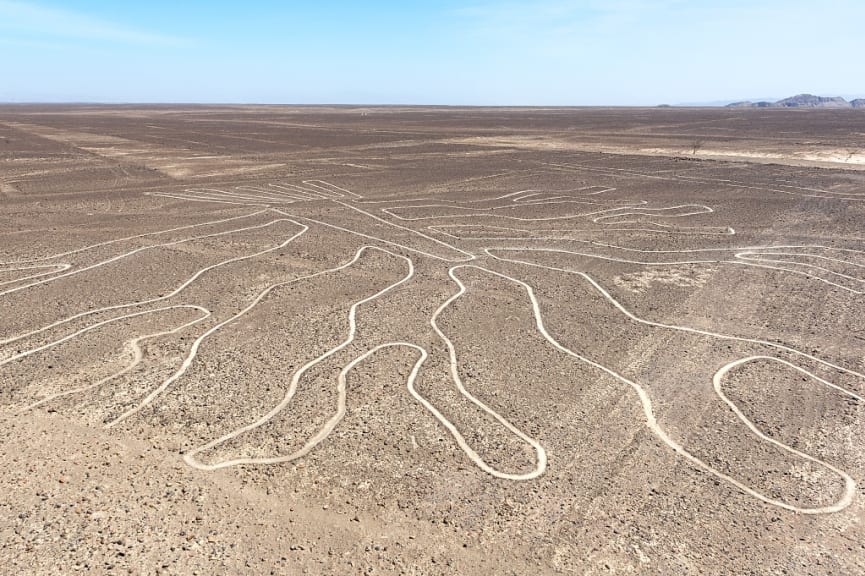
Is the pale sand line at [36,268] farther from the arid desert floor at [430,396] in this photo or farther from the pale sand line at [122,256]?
the pale sand line at [122,256]

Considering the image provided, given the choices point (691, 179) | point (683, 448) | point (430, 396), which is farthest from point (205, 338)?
point (691, 179)

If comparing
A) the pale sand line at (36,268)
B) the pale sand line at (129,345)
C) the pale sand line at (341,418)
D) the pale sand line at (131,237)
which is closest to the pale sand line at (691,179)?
the pale sand line at (131,237)

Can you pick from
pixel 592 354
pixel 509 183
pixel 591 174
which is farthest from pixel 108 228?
pixel 591 174

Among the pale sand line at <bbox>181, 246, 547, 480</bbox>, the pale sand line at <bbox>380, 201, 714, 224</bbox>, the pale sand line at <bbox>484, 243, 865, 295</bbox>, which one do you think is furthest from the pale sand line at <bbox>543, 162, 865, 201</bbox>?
the pale sand line at <bbox>181, 246, 547, 480</bbox>

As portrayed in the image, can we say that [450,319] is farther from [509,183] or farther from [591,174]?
[591,174]

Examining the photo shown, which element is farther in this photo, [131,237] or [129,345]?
[131,237]

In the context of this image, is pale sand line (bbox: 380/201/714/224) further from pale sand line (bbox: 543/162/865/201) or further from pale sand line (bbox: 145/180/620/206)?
pale sand line (bbox: 543/162/865/201)

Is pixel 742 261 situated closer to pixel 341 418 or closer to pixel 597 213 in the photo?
pixel 597 213

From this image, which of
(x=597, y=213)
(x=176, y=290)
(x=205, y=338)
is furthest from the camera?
(x=597, y=213)
